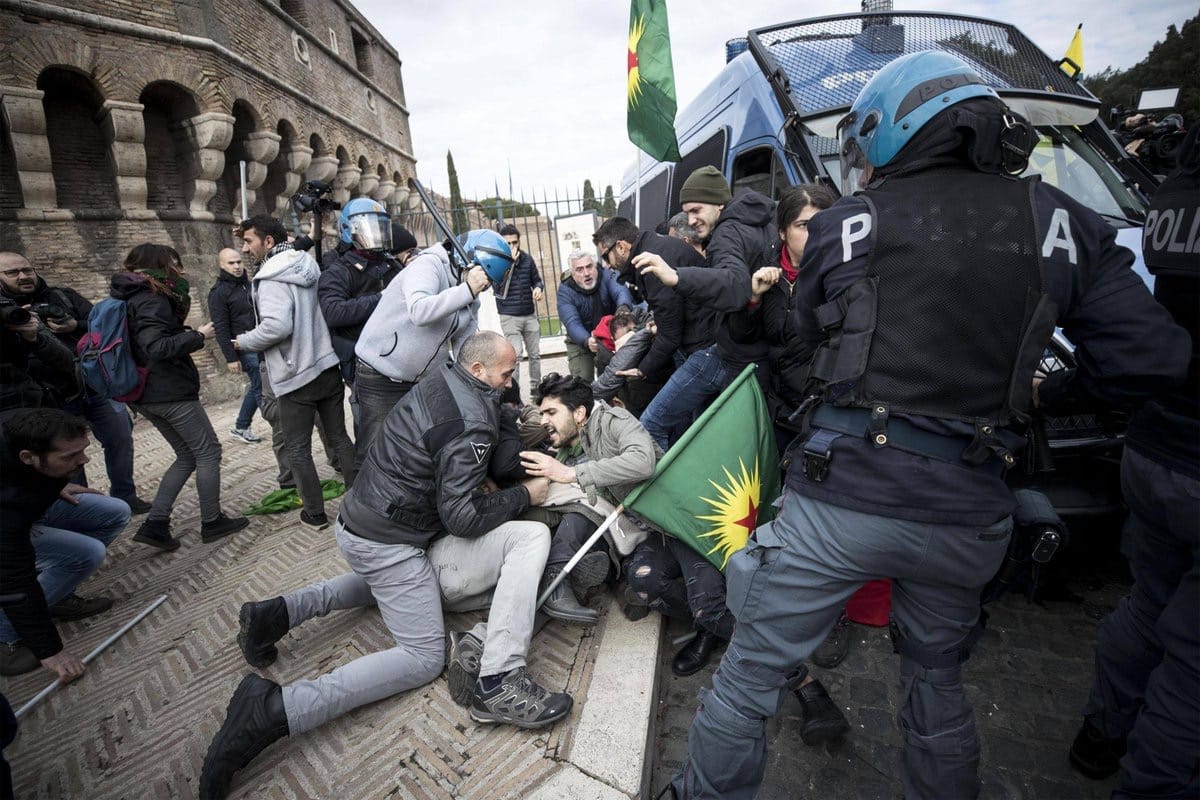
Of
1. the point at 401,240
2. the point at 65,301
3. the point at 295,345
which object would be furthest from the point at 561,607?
the point at 65,301

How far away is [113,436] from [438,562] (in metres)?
3.43

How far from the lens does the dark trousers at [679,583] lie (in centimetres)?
256

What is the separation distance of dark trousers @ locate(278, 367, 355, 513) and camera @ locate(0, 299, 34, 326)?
1.36m

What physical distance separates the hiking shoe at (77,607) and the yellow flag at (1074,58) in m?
7.18

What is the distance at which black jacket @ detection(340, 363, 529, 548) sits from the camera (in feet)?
7.80

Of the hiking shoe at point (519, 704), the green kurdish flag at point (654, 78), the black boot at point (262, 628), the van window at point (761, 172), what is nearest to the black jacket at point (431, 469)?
the black boot at point (262, 628)

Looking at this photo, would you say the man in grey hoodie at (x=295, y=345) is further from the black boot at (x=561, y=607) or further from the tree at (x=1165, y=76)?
the tree at (x=1165, y=76)

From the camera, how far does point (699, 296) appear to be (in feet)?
8.27

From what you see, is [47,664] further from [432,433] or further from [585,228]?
[585,228]

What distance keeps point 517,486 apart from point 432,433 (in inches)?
21.4

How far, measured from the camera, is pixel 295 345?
150 inches

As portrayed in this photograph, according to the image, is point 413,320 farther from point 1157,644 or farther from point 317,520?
point 1157,644

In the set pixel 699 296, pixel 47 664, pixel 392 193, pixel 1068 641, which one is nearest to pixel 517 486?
pixel 699 296

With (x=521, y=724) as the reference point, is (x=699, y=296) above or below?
above
